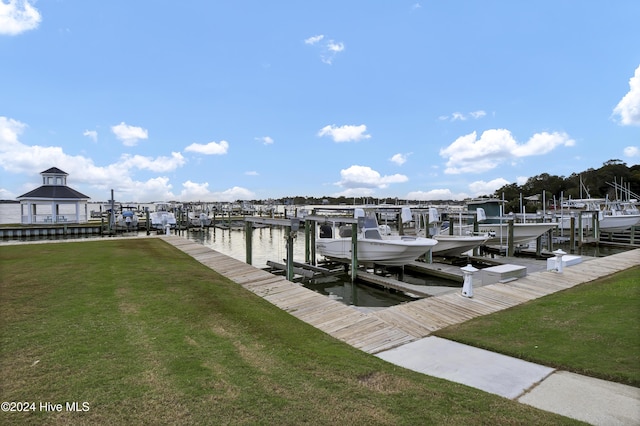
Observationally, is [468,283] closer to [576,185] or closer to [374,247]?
[374,247]

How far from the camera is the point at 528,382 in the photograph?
4656 mm

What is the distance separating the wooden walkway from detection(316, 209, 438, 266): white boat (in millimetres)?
5363

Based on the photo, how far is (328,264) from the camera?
2047 centimetres

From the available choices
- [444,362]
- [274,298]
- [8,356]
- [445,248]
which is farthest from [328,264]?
[8,356]

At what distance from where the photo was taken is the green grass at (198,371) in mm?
3592

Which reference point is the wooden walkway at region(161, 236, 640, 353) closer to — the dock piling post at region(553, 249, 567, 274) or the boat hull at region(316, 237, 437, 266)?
the dock piling post at region(553, 249, 567, 274)

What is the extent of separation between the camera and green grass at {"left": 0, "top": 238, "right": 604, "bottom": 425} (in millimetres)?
3592

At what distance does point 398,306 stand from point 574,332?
146 inches

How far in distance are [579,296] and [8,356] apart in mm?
11932

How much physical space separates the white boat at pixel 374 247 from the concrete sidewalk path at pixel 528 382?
1019 centimetres

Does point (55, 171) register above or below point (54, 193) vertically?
above

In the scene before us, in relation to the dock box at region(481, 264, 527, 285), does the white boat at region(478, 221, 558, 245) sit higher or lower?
higher

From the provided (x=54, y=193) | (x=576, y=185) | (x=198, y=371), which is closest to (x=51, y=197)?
(x=54, y=193)

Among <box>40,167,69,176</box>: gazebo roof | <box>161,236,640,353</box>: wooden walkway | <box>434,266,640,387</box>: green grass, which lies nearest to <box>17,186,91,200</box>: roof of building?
<box>40,167,69,176</box>: gazebo roof
